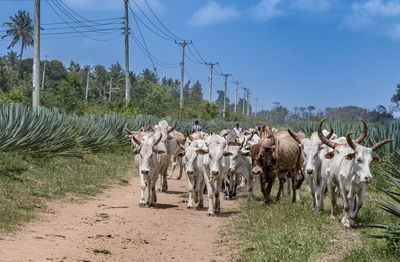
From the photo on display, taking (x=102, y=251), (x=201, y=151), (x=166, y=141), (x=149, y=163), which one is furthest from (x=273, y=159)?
(x=102, y=251)

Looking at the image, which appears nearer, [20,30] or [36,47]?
[36,47]

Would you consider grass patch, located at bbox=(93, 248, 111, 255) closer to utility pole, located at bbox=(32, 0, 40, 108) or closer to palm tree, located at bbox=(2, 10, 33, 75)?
utility pole, located at bbox=(32, 0, 40, 108)

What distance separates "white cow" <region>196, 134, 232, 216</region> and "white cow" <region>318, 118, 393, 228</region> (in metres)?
2.62

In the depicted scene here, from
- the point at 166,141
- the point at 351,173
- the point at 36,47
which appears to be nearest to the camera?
the point at 351,173

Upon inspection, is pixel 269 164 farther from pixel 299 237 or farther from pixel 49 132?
pixel 49 132

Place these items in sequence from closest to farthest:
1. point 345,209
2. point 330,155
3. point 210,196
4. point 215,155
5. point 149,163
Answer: point 345,209 < point 330,155 < point 210,196 < point 215,155 < point 149,163

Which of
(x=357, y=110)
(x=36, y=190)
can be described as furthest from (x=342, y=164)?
(x=357, y=110)

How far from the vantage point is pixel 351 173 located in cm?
884

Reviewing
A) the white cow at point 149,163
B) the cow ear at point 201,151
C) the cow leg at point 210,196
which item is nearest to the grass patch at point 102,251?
the cow leg at point 210,196

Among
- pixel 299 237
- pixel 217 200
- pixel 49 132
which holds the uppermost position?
pixel 49 132

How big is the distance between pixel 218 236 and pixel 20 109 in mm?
8674

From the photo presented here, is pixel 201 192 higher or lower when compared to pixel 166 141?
lower

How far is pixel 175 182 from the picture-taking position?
17516 millimetres

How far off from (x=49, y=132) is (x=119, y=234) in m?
8.21
